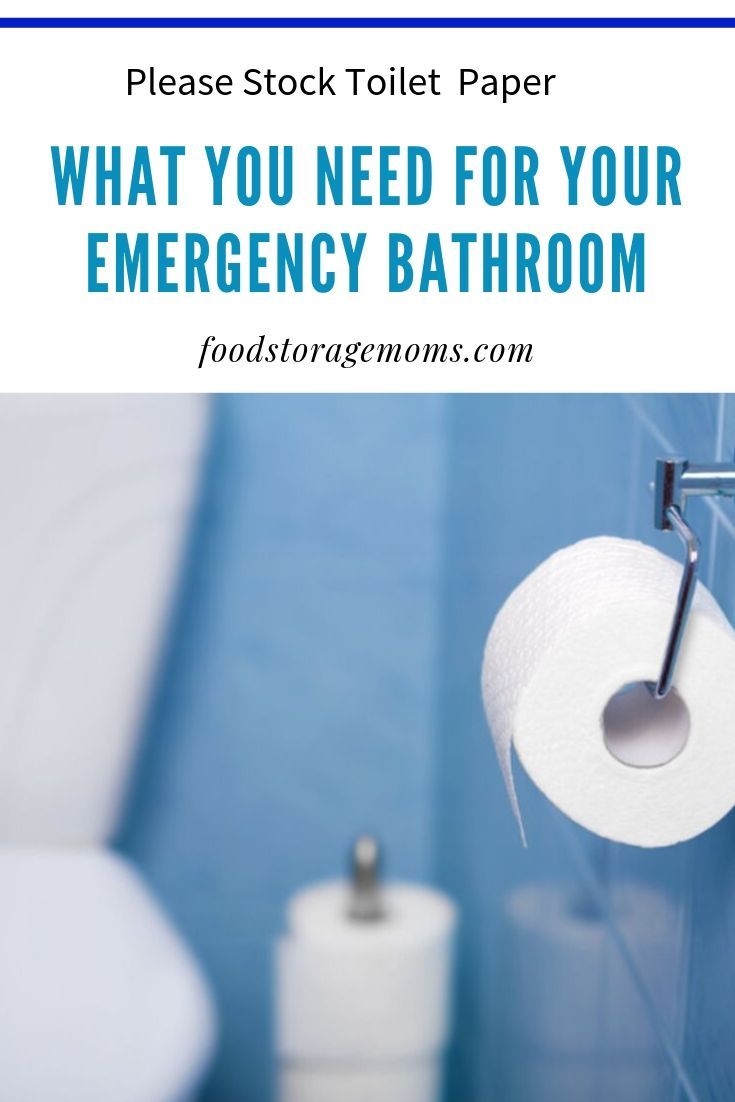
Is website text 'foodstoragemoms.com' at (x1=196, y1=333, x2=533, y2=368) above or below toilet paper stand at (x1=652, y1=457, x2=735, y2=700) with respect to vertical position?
above

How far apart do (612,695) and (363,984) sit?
0.69 m

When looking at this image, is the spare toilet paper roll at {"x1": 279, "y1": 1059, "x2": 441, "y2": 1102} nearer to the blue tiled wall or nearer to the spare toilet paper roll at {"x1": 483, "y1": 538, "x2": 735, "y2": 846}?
the blue tiled wall

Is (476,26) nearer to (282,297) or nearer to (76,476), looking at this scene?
(282,297)

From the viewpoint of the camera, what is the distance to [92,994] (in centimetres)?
90

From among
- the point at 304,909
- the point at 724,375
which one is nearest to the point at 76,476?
the point at 304,909

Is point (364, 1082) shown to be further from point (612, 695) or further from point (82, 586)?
point (612, 695)

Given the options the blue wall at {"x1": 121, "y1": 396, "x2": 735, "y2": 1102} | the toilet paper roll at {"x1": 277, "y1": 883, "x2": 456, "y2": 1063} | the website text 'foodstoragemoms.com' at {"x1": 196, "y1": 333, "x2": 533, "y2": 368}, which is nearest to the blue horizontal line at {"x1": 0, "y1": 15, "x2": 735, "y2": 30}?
the website text 'foodstoragemoms.com' at {"x1": 196, "y1": 333, "x2": 533, "y2": 368}

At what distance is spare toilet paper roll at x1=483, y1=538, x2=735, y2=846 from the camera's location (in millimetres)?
509

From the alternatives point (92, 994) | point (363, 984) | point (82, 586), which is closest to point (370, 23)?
point (82, 586)

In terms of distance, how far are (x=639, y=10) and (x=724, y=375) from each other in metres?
0.24

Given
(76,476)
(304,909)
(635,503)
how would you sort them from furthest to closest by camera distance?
1. (304,909)
2. (76,476)
3. (635,503)

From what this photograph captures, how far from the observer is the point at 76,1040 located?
0.87m

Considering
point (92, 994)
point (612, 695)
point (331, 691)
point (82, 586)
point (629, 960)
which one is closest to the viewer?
point (612, 695)

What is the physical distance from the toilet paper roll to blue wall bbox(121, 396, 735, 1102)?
4 centimetres
